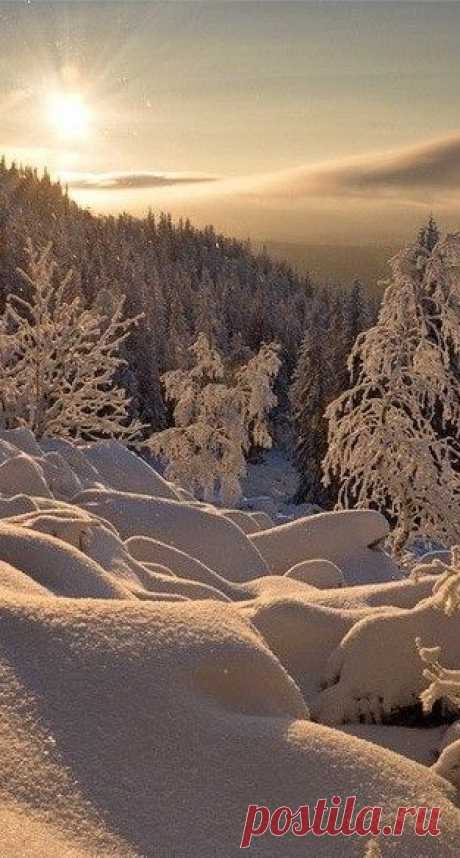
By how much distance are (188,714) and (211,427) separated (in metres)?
25.6

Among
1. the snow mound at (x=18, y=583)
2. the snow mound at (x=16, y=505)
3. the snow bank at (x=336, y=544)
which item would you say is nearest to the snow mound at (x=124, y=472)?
the snow bank at (x=336, y=544)

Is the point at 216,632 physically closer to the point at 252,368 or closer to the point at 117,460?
the point at 117,460

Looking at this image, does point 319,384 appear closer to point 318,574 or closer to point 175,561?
point 318,574

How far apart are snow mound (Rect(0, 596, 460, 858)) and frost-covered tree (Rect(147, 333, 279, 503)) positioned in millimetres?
24070

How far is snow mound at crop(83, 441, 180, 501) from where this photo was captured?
9953mm

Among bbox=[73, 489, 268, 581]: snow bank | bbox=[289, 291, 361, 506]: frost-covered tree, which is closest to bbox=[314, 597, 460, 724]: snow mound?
bbox=[73, 489, 268, 581]: snow bank

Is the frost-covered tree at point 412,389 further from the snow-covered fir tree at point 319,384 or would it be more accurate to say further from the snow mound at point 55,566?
the snow-covered fir tree at point 319,384

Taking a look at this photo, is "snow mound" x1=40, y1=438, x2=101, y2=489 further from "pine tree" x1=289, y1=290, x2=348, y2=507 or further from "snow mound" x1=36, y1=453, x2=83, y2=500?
"pine tree" x1=289, y1=290, x2=348, y2=507

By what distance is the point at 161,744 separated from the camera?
115 inches

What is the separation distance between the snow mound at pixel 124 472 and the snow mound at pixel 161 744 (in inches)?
248

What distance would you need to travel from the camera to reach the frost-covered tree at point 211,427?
1103 inches

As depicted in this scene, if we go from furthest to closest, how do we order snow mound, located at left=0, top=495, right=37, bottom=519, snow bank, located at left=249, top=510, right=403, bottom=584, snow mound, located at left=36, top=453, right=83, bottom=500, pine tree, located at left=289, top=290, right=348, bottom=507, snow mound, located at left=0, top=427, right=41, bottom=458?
pine tree, located at left=289, top=290, right=348, bottom=507 < snow mound, located at left=0, top=427, right=41, bottom=458 < snow bank, located at left=249, top=510, right=403, bottom=584 < snow mound, located at left=36, top=453, right=83, bottom=500 < snow mound, located at left=0, top=495, right=37, bottom=519

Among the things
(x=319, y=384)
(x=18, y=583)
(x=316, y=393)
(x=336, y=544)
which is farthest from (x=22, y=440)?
(x=319, y=384)

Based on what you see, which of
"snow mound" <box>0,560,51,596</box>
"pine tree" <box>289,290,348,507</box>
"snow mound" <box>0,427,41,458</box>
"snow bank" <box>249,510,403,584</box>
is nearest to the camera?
"snow mound" <box>0,560,51,596</box>
